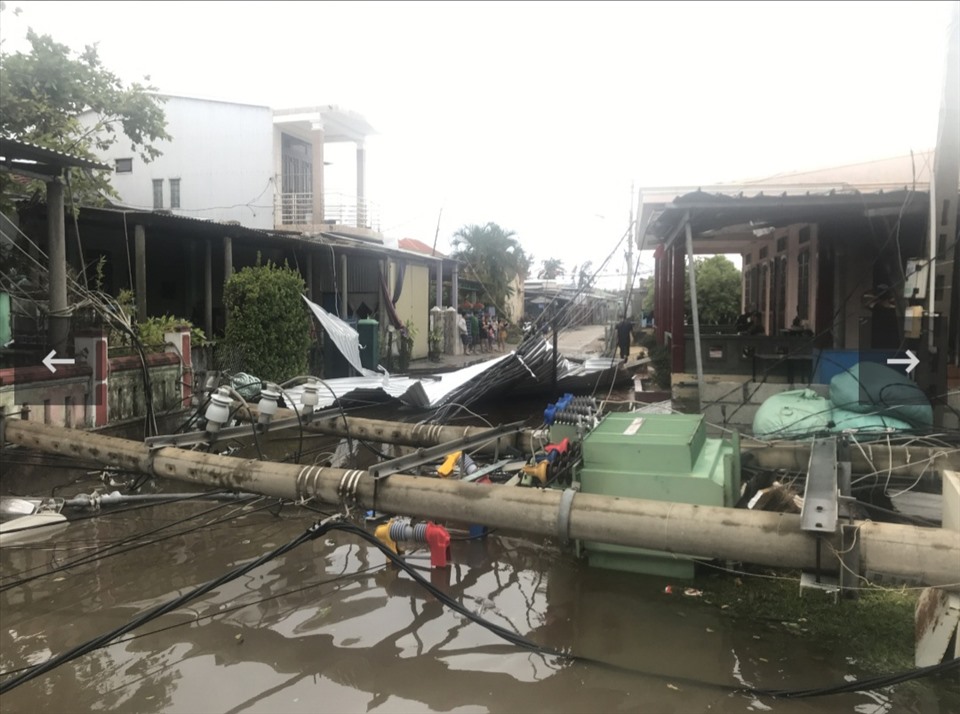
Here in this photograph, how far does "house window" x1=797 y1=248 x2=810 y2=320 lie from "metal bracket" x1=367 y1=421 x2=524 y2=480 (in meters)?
8.94

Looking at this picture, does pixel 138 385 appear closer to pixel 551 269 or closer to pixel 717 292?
pixel 717 292

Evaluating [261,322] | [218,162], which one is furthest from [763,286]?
[218,162]

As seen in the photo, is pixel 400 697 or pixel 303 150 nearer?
pixel 400 697

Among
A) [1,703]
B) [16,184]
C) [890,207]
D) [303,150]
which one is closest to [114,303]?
[16,184]

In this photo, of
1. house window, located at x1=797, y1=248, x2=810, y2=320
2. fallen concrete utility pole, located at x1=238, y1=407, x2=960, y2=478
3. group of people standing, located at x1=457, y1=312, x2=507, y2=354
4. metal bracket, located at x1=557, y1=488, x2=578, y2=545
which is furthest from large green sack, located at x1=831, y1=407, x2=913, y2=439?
group of people standing, located at x1=457, y1=312, x2=507, y2=354

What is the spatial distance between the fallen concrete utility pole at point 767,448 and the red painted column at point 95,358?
10.3 ft

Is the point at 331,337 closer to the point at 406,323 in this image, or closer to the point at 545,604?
the point at 406,323

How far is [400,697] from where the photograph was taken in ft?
13.8

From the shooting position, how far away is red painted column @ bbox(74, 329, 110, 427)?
880 cm

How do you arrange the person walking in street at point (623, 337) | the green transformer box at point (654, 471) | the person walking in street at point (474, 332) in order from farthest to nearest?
the person walking in street at point (474, 332) → the person walking in street at point (623, 337) → the green transformer box at point (654, 471)

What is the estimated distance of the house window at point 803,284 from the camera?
42.8ft

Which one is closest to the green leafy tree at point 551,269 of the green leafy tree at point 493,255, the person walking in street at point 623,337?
the green leafy tree at point 493,255

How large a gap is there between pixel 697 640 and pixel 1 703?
4.40 m

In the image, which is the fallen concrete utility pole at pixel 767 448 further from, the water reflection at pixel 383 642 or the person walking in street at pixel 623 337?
the person walking in street at pixel 623 337
